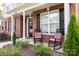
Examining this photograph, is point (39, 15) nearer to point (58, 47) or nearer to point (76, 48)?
point (58, 47)

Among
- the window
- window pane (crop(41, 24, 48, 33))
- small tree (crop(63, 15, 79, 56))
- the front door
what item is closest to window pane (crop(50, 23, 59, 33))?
the window

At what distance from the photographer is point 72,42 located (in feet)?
13.1

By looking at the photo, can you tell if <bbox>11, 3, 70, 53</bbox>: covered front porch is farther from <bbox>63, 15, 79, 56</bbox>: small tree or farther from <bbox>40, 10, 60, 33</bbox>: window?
<bbox>63, 15, 79, 56</bbox>: small tree

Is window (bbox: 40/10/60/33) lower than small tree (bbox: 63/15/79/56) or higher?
higher

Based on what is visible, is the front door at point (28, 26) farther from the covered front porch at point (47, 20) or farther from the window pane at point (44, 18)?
the window pane at point (44, 18)

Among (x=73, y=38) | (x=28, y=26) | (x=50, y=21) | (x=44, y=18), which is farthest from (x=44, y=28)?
(x=73, y=38)

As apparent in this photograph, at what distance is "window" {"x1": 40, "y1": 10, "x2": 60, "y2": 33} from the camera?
747 cm

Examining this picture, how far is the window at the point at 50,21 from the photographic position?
7474 mm

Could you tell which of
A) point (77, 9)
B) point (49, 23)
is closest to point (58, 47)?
point (77, 9)

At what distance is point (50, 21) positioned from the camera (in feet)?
25.7

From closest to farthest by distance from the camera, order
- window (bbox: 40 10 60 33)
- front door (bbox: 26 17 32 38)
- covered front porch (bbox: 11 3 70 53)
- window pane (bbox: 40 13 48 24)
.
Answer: covered front porch (bbox: 11 3 70 53) → window (bbox: 40 10 60 33) → window pane (bbox: 40 13 48 24) → front door (bbox: 26 17 32 38)

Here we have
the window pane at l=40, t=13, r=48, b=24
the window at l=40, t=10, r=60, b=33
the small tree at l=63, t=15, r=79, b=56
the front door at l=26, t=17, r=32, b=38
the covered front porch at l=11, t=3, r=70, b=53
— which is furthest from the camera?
the front door at l=26, t=17, r=32, b=38

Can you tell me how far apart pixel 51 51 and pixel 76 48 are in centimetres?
175

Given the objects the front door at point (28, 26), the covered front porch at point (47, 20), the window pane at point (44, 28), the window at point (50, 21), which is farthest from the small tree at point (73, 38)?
the front door at point (28, 26)
